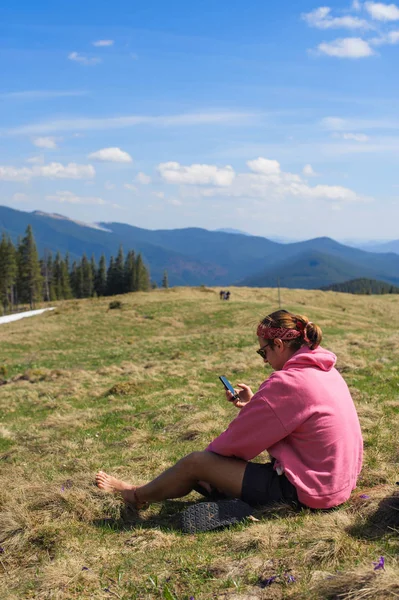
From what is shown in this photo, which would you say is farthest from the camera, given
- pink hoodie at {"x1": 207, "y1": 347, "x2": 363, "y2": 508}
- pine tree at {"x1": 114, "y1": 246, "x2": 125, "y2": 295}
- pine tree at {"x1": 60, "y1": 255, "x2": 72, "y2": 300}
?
pine tree at {"x1": 60, "y1": 255, "x2": 72, "y2": 300}

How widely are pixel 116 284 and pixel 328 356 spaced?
109 meters

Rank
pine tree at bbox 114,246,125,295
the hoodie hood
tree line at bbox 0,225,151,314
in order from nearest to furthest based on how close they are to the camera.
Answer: the hoodie hood → tree line at bbox 0,225,151,314 → pine tree at bbox 114,246,125,295

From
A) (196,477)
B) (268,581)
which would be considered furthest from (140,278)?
(268,581)

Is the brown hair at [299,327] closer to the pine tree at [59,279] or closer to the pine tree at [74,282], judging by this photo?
the pine tree at [59,279]

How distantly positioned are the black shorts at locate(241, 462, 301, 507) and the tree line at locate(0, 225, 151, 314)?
85881 millimetres

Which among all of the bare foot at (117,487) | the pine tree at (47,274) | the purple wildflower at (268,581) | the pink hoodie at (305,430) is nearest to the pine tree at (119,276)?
the pine tree at (47,274)

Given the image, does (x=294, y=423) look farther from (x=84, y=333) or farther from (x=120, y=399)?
(x=84, y=333)

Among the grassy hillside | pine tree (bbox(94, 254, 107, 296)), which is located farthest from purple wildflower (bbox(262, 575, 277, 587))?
pine tree (bbox(94, 254, 107, 296))

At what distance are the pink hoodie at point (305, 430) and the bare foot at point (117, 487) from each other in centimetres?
152

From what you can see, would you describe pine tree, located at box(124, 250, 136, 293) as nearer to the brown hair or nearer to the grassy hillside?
the grassy hillside

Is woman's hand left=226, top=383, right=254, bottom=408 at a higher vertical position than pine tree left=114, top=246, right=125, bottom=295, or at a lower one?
lower

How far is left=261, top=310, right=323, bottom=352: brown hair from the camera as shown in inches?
Result: 211

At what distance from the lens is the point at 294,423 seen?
196 inches

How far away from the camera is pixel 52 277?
381ft
